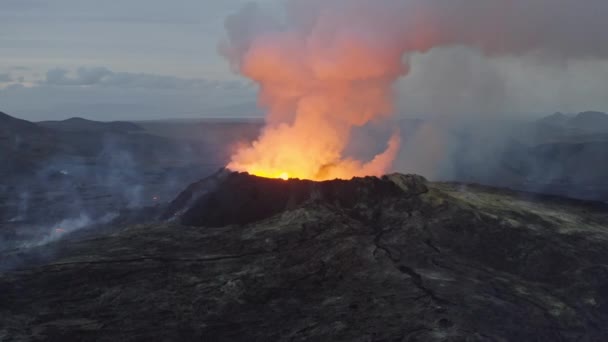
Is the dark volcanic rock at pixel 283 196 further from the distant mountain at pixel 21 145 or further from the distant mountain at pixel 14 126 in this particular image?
the distant mountain at pixel 14 126

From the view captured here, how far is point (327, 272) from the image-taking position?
29641 millimetres

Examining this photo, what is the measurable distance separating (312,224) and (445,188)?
611 inches

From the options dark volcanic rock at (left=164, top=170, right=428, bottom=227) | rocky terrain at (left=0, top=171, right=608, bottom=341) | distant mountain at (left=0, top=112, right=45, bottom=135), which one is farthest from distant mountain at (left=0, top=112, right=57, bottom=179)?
rocky terrain at (left=0, top=171, right=608, bottom=341)

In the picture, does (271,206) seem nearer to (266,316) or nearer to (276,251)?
(276,251)

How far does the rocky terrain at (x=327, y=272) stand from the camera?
2350cm

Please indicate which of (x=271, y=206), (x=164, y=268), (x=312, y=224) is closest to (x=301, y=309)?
(x=164, y=268)

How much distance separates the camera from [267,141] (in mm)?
51000

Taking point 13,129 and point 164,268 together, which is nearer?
point 164,268

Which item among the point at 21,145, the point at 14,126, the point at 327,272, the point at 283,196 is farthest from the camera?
the point at 14,126

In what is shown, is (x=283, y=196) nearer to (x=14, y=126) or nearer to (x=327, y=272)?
(x=327, y=272)

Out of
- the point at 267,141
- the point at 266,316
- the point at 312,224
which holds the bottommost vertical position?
the point at 266,316

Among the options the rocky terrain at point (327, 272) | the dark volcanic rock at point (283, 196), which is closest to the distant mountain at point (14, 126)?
the dark volcanic rock at point (283, 196)

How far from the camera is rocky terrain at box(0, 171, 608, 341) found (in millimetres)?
23500

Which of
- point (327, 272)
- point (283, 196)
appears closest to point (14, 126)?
point (283, 196)
